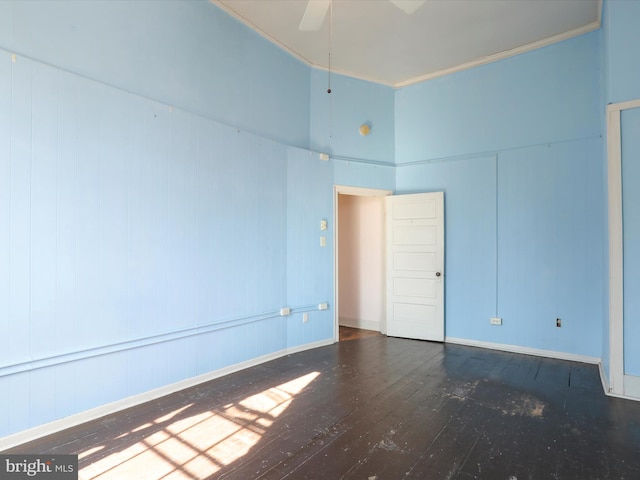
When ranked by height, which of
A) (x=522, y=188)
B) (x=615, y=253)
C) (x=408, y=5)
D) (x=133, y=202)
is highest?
(x=408, y=5)

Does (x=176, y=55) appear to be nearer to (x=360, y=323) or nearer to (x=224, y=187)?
(x=224, y=187)

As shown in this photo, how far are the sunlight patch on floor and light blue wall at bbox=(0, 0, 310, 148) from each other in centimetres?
265

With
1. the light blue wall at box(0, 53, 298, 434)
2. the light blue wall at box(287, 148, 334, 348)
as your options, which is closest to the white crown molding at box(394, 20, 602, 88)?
the light blue wall at box(287, 148, 334, 348)

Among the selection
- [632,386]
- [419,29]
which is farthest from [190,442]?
[419,29]

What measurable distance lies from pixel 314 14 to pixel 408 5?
984 millimetres

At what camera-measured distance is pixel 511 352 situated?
176 inches

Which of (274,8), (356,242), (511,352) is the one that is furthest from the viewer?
(356,242)

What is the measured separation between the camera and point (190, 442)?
2354mm

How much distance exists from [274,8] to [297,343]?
3.80 metres

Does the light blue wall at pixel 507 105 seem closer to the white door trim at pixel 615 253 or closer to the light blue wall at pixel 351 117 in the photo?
the light blue wall at pixel 351 117

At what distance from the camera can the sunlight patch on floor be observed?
205 centimetres

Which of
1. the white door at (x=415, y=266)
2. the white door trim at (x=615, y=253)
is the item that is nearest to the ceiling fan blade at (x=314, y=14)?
the white door at (x=415, y=266)

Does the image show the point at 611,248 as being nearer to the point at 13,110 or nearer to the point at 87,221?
the point at 87,221

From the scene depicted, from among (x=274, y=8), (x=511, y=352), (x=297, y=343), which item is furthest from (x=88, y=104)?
(x=511, y=352)
